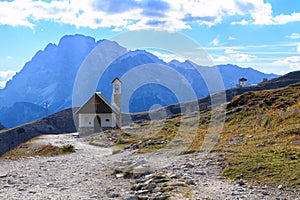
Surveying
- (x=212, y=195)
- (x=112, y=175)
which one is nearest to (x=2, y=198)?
(x=112, y=175)

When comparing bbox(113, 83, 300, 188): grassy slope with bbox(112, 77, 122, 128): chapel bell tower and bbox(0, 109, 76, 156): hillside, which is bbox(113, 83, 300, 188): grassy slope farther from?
bbox(0, 109, 76, 156): hillside

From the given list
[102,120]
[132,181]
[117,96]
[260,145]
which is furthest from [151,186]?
[117,96]

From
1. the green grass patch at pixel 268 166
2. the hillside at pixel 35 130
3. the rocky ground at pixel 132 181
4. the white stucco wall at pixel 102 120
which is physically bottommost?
the hillside at pixel 35 130

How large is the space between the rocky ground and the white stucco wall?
28.6m

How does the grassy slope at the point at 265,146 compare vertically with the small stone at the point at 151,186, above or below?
above

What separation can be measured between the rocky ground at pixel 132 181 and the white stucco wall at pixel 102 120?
28.6 m

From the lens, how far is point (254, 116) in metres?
35.0

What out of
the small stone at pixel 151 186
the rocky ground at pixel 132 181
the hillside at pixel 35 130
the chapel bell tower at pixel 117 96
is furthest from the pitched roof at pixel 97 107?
the hillside at pixel 35 130

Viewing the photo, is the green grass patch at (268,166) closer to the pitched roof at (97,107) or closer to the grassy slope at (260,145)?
the grassy slope at (260,145)

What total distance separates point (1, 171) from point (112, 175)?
738cm

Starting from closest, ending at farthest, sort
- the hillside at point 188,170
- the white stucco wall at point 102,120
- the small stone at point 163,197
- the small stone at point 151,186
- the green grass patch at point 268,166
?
the small stone at point 163,197 < the hillside at point 188,170 < the green grass patch at point 268,166 < the small stone at point 151,186 < the white stucco wall at point 102,120

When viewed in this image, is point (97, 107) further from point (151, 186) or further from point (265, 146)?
point (151, 186)

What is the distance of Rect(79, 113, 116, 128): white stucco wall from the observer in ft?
177

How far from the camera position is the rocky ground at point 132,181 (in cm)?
1378
